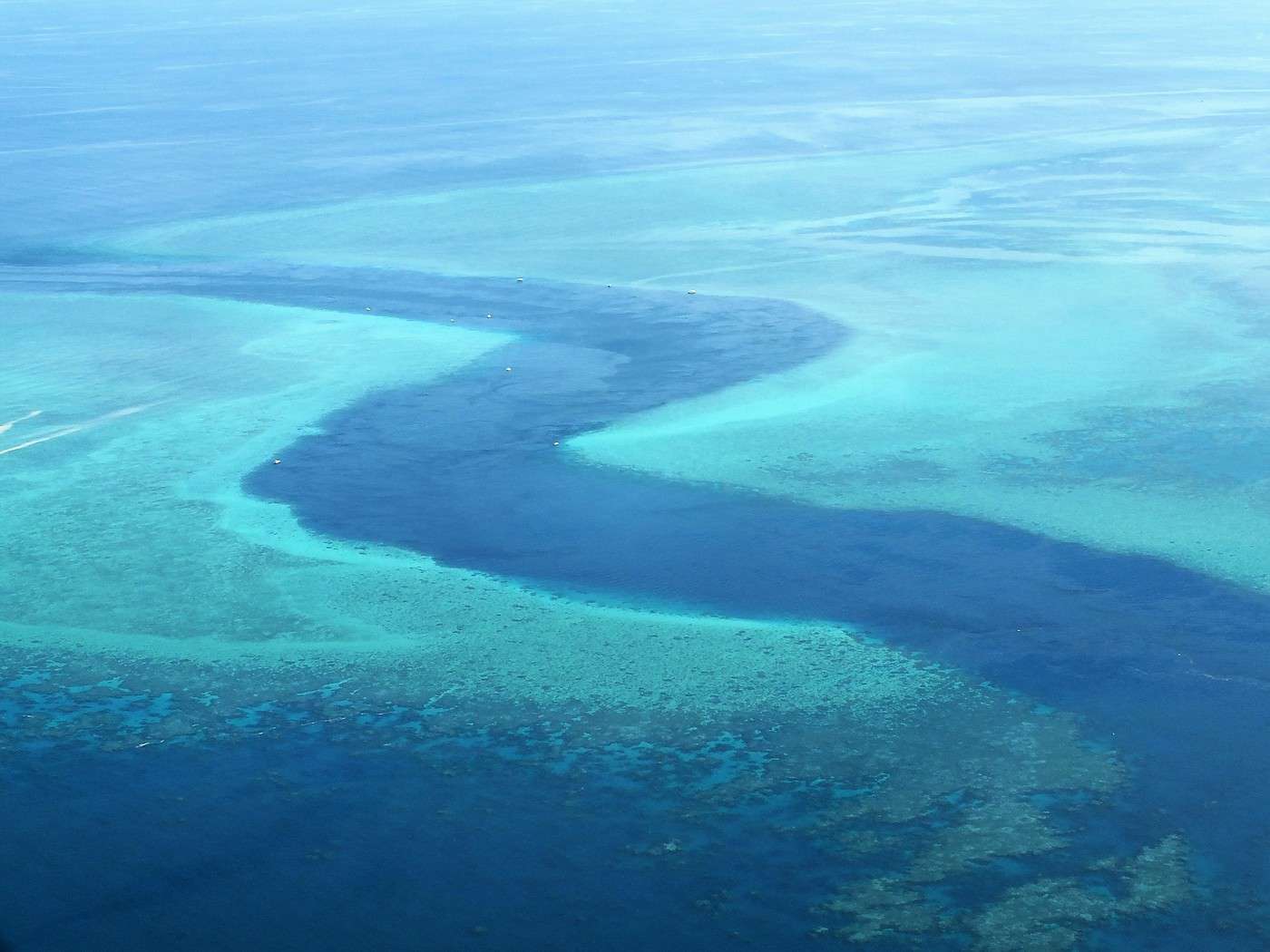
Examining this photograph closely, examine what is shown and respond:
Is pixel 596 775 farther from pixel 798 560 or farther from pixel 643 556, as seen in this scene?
pixel 798 560

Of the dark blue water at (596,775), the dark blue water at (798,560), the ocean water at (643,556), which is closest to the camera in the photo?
the dark blue water at (596,775)

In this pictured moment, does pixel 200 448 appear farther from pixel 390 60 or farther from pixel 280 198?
pixel 390 60

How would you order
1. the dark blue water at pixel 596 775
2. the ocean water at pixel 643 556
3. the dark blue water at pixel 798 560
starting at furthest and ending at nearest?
the dark blue water at pixel 798 560
the ocean water at pixel 643 556
the dark blue water at pixel 596 775

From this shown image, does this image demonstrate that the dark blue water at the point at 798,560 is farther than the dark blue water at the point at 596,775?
Yes

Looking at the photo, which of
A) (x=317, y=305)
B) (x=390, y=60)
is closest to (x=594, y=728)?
(x=317, y=305)

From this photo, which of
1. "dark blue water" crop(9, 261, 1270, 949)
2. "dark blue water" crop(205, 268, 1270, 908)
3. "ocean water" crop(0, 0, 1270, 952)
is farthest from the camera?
"dark blue water" crop(205, 268, 1270, 908)

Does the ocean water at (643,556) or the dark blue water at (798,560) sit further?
the dark blue water at (798,560)

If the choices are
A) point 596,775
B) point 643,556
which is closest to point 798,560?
point 643,556

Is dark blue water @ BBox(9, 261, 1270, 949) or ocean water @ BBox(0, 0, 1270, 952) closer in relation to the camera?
dark blue water @ BBox(9, 261, 1270, 949)

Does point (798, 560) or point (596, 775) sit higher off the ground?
point (798, 560)
